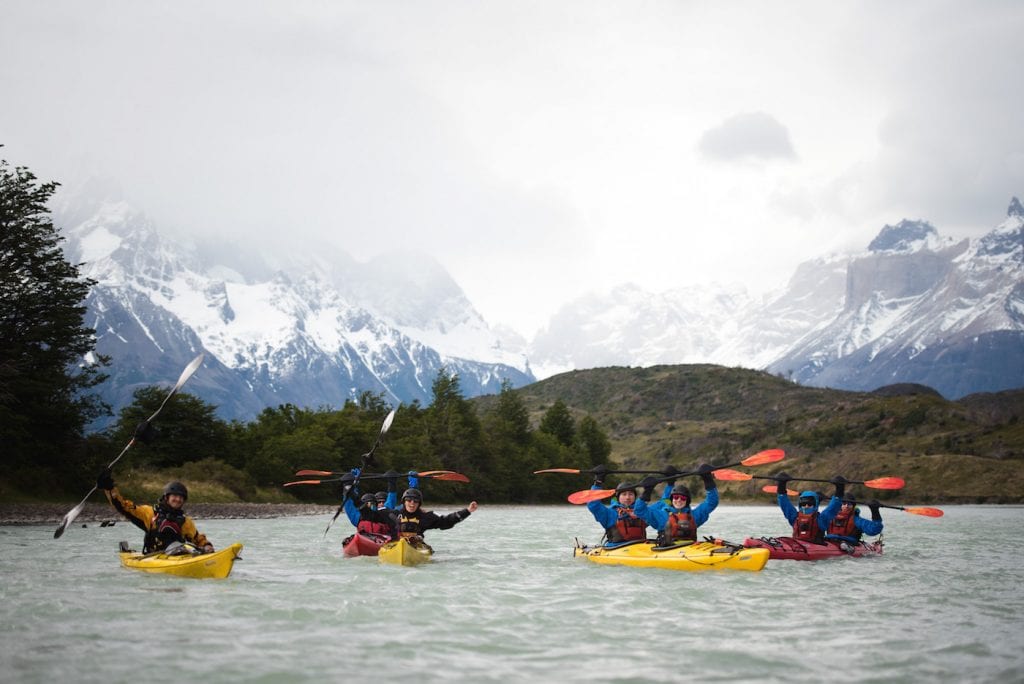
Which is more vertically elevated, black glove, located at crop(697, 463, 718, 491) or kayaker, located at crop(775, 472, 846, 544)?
black glove, located at crop(697, 463, 718, 491)

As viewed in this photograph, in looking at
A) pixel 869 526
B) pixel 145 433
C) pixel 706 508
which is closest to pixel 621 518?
pixel 706 508

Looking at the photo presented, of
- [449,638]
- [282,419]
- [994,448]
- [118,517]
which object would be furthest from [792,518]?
[994,448]

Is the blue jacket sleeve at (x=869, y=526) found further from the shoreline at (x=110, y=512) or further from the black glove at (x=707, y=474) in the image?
the shoreline at (x=110, y=512)

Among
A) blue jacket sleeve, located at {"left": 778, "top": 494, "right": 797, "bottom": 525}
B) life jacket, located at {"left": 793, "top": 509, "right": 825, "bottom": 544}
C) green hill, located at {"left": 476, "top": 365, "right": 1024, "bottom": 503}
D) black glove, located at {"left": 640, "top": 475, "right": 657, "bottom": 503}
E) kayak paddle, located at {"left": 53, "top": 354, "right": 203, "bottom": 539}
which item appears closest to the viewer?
kayak paddle, located at {"left": 53, "top": 354, "right": 203, "bottom": 539}

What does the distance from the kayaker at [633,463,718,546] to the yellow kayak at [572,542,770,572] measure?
40 cm

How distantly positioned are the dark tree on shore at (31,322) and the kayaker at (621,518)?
2556 centimetres

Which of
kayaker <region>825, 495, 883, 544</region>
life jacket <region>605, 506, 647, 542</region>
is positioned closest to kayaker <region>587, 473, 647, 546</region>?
life jacket <region>605, 506, 647, 542</region>

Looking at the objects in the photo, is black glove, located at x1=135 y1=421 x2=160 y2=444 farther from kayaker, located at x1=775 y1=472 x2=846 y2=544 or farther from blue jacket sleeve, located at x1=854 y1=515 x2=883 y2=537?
blue jacket sleeve, located at x1=854 y1=515 x2=883 y2=537

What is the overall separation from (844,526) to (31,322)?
114ft

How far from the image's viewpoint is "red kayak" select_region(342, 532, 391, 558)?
24.4 meters

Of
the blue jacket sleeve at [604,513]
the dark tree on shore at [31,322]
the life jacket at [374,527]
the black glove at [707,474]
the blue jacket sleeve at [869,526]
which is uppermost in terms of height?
the dark tree on shore at [31,322]

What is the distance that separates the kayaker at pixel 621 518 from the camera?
890 inches

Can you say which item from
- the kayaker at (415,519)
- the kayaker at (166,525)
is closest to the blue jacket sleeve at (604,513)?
the kayaker at (415,519)

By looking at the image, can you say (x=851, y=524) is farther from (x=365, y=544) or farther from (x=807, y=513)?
(x=365, y=544)
